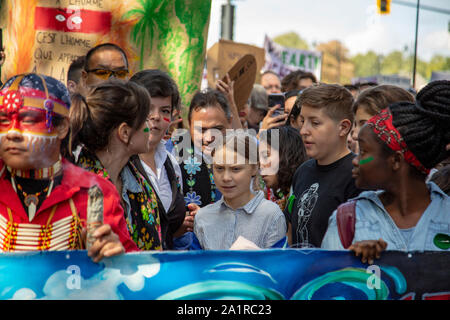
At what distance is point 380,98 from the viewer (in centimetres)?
338

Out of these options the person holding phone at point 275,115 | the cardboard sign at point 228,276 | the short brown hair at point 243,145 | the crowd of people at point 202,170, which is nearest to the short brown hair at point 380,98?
the crowd of people at point 202,170

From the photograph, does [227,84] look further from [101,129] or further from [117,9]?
[101,129]

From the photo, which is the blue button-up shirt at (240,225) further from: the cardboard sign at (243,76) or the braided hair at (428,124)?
the cardboard sign at (243,76)

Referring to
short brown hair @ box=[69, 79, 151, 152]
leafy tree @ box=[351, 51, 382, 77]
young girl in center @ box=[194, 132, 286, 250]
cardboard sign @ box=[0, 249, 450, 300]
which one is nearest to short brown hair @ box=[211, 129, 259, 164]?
young girl in center @ box=[194, 132, 286, 250]

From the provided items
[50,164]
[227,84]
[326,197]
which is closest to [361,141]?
[326,197]

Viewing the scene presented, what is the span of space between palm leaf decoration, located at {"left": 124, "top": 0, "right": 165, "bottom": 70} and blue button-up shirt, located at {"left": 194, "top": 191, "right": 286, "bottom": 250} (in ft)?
6.43

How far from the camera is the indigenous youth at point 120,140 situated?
8.36ft

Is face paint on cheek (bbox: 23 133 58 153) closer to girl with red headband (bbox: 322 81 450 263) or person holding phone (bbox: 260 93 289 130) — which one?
girl with red headband (bbox: 322 81 450 263)

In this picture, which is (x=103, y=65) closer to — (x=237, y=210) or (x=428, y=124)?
(x=237, y=210)

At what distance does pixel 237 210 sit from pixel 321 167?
57cm

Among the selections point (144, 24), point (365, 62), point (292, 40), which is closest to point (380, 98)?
point (144, 24)

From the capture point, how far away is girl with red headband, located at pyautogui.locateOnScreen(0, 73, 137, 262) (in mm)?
1979

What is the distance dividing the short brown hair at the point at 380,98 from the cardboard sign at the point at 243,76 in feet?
6.08

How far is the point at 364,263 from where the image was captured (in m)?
2.24
